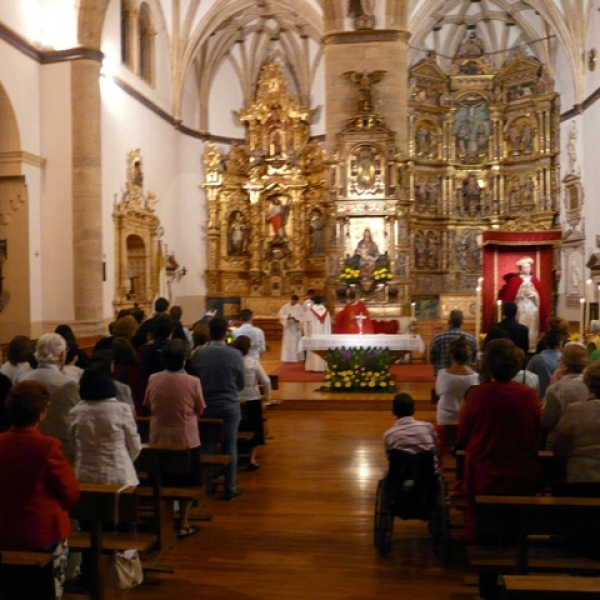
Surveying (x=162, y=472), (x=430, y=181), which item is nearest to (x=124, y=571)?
(x=162, y=472)

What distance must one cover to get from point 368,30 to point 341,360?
10.1m

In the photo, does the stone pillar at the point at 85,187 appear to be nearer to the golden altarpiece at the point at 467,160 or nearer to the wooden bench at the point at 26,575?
the golden altarpiece at the point at 467,160

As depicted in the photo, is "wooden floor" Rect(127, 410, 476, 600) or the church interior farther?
the church interior

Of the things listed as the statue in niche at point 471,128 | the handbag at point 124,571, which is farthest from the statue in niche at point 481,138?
the handbag at point 124,571

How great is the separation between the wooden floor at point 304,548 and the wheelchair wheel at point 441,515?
19 centimetres

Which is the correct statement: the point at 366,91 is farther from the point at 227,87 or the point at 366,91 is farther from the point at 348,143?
the point at 227,87

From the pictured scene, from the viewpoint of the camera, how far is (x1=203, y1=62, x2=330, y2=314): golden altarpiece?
2516cm

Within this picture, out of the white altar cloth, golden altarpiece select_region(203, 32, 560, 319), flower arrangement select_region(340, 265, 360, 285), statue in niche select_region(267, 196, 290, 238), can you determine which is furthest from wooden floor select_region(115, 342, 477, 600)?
statue in niche select_region(267, 196, 290, 238)

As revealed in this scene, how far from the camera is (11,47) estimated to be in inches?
567

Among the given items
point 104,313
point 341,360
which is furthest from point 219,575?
point 104,313

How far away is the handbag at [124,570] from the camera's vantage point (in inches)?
175

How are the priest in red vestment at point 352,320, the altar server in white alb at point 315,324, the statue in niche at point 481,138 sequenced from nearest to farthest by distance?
the priest in red vestment at point 352,320 < the altar server in white alb at point 315,324 < the statue in niche at point 481,138

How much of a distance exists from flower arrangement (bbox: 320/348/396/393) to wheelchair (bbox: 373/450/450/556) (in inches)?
281

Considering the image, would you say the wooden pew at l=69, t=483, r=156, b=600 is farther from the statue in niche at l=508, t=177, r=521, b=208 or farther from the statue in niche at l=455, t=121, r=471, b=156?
the statue in niche at l=455, t=121, r=471, b=156
